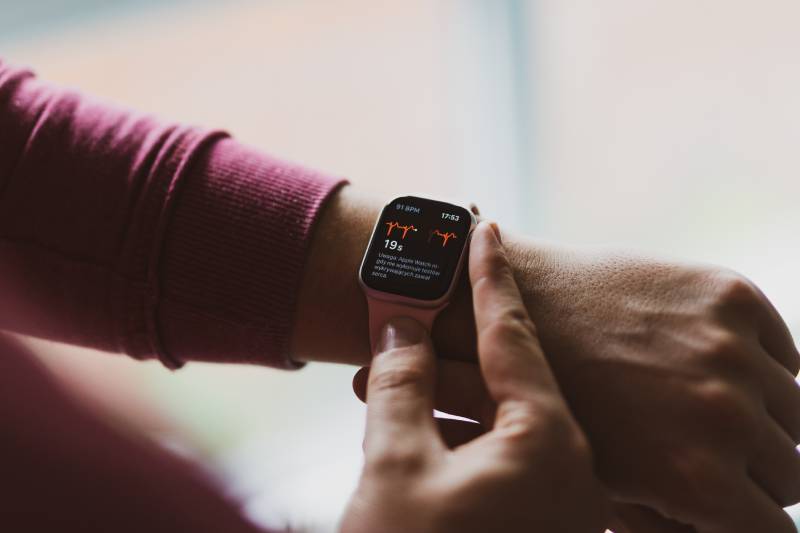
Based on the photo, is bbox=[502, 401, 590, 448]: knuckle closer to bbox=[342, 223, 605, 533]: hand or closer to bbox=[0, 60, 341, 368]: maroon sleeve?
bbox=[342, 223, 605, 533]: hand

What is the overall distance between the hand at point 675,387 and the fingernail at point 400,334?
58 mm

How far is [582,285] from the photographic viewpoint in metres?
0.85

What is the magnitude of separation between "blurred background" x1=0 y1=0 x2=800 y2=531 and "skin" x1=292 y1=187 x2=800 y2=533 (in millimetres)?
372

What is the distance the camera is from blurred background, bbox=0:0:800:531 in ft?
4.01

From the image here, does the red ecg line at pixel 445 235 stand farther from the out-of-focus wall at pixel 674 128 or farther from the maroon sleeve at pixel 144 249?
the out-of-focus wall at pixel 674 128

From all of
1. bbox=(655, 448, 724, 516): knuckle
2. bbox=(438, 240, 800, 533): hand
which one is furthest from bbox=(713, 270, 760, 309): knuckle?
bbox=(655, 448, 724, 516): knuckle

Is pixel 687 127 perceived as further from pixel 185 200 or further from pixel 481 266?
pixel 185 200

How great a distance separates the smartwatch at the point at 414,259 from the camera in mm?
829

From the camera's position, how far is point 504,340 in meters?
0.69

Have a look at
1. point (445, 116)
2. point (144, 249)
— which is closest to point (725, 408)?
point (144, 249)

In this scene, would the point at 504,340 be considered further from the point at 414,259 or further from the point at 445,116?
the point at 445,116

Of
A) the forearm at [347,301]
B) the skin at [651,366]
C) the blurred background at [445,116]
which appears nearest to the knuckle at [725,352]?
the skin at [651,366]

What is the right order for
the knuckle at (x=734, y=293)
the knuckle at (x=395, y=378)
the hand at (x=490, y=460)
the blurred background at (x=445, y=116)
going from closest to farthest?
the hand at (x=490, y=460) < the knuckle at (x=395, y=378) < the knuckle at (x=734, y=293) < the blurred background at (x=445, y=116)

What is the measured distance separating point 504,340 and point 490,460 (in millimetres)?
120
